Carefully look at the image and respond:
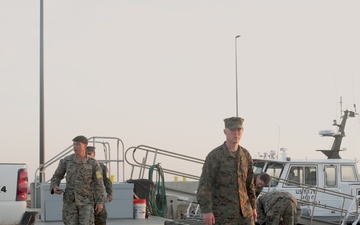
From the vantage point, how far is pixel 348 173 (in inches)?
771

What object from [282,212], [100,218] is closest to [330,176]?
[100,218]

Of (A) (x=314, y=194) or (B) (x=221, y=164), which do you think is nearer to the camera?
(B) (x=221, y=164)

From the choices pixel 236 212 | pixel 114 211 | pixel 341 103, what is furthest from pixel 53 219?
pixel 341 103

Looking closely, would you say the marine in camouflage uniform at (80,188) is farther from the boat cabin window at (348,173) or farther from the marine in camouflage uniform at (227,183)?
the boat cabin window at (348,173)

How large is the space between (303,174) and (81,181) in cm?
1056

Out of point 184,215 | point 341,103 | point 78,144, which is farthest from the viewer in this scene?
point 341,103

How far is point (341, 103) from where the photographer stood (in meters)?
22.3

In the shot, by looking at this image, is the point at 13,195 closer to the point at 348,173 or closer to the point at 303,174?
the point at 303,174

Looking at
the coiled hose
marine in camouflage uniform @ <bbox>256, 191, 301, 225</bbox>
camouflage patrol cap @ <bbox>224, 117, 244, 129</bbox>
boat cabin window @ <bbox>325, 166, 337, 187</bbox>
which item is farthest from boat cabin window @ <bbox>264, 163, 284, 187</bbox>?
camouflage patrol cap @ <bbox>224, 117, 244, 129</bbox>

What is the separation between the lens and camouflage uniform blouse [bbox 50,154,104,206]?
9.71 metres

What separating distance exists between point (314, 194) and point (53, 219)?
7.26 meters

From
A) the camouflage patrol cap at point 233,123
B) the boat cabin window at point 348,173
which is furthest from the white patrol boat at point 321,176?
the camouflage patrol cap at point 233,123

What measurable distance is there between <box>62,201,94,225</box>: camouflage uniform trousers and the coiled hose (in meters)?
5.43

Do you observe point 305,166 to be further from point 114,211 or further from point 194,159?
point 114,211
